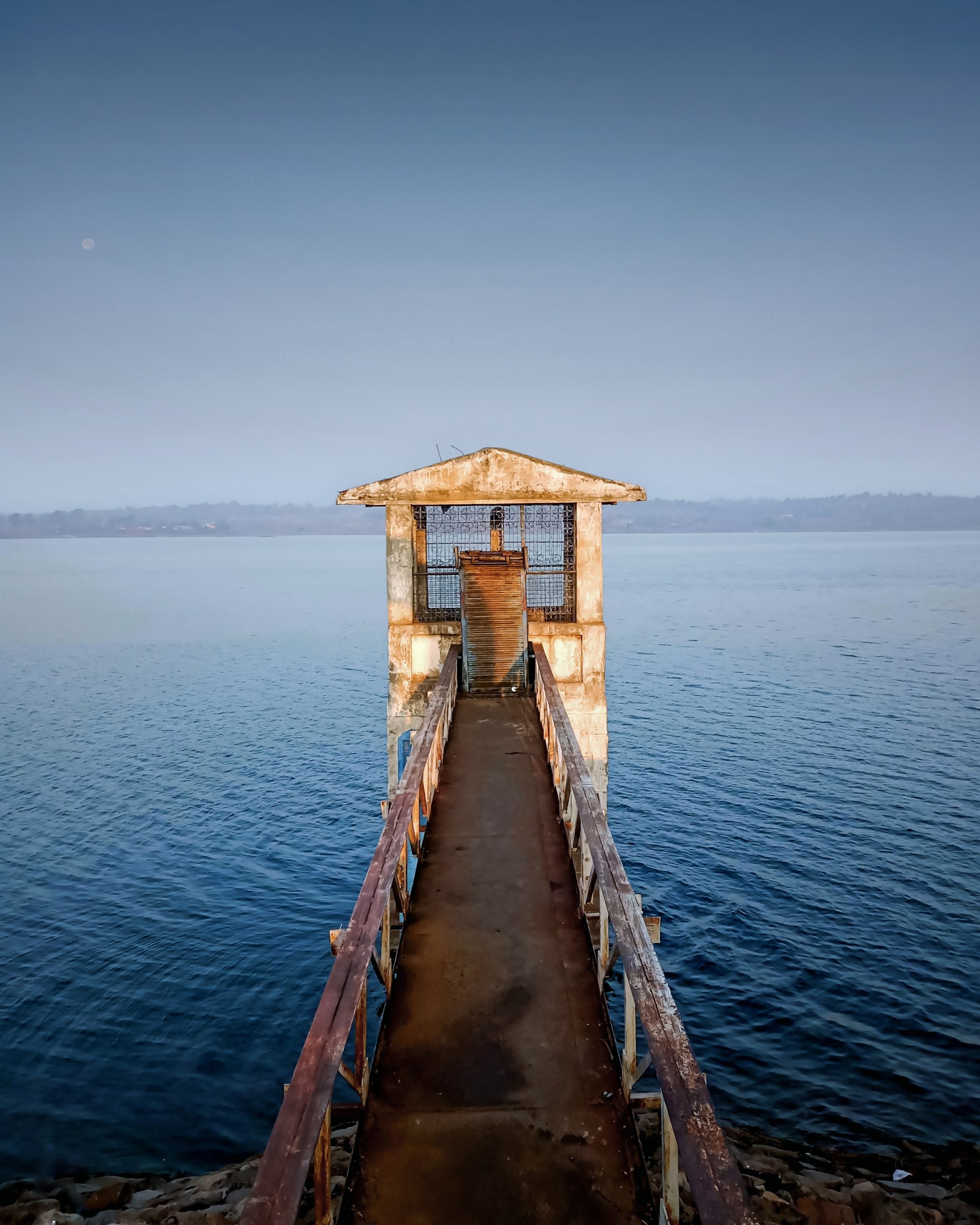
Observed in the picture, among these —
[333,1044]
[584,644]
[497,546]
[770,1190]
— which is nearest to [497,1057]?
[333,1044]

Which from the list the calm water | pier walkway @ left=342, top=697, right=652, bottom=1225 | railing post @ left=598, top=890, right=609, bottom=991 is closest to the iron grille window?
the calm water

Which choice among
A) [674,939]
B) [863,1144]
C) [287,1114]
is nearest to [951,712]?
[674,939]

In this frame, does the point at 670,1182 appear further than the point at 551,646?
No

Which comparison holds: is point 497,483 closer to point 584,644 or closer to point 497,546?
point 497,546

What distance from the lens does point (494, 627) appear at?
1680cm

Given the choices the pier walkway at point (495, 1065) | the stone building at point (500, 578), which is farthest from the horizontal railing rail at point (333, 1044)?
the stone building at point (500, 578)

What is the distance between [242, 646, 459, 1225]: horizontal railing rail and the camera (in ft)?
13.8

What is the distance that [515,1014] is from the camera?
6488 mm

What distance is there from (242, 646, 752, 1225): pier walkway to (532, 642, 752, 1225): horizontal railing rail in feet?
0.04

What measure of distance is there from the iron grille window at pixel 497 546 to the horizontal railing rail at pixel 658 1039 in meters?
9.20

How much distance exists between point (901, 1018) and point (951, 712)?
973 inches

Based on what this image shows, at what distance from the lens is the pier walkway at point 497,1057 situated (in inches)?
183

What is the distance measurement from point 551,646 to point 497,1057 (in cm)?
1183

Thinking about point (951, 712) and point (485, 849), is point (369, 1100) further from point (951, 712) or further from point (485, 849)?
point (951, 712)
